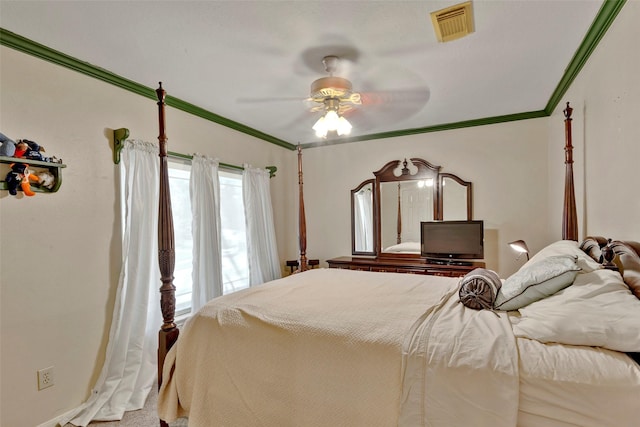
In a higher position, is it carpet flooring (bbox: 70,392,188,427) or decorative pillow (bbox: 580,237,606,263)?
decorative pillow (bbox: 580,237,606,263)

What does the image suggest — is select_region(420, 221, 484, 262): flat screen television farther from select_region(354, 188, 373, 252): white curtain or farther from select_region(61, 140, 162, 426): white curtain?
select_region(61, 140, 162, 426): white curtain

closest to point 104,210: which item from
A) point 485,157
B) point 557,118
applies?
point 485,157

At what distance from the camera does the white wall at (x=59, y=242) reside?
1.81 metres

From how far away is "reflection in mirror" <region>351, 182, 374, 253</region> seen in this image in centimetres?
408

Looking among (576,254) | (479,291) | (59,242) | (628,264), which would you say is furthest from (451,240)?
(59,242)

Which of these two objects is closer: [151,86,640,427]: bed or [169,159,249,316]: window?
[151,86,640,427]: bed

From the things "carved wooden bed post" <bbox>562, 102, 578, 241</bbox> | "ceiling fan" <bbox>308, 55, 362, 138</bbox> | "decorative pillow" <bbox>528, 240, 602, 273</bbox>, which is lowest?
"decorative pillow" <bbox>528, 240, 602, 273</bbox>

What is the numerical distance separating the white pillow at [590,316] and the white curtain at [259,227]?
2.89 meters

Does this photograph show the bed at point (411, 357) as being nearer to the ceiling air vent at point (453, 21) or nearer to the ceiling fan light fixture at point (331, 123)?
the ceiling fan light fixture at point (331, 123)

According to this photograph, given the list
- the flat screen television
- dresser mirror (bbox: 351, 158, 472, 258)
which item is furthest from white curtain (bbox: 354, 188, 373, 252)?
the flat screen television

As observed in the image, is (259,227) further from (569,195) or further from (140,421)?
(569,195)

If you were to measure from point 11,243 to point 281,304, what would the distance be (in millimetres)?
1663

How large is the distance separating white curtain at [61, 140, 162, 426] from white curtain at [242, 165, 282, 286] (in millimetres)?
1239

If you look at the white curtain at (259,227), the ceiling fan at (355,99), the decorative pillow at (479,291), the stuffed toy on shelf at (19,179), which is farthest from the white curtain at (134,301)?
the decorative pillow at (479,291)
